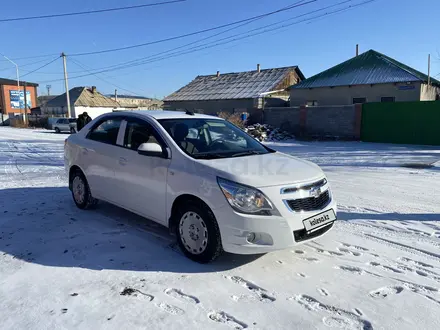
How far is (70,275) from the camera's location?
3.50 metres

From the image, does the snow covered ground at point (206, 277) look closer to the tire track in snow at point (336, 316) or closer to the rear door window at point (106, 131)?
the tire track in snow at point (336, 316)

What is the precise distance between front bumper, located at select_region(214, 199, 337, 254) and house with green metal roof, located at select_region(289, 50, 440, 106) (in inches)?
931

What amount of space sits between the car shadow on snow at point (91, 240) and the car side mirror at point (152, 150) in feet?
3.70

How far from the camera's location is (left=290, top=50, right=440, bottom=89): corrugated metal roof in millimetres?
23828

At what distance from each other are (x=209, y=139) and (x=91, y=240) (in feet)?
6.48

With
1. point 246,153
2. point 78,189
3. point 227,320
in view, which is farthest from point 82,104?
point 227,320

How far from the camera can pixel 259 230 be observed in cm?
334

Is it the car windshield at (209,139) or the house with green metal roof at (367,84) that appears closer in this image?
the car windshield at (209,139)

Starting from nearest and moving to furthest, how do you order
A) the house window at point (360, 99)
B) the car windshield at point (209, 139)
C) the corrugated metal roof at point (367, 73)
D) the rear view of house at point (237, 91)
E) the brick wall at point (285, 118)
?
1. the car windshield at point (209, 139)
2. the brick wall at point (285, 118)
3. the corrugated metal roof at point (367, 73)
4. the house window at point (360, 99)
5. the rear view of house at point (237, 91)

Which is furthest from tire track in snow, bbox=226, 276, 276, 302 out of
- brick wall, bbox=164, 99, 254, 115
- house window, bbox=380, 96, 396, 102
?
brick wall, bbox=164, 99, 254, 115

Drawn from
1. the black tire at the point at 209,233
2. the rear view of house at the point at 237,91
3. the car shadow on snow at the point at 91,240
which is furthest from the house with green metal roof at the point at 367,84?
the black tire at the point at 209,233

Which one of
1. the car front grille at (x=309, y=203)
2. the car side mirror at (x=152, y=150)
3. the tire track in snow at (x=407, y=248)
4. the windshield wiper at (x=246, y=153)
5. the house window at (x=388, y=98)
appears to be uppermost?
the house window at (x=388, y=98)

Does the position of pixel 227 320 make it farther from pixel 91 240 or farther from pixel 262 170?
pixel 91 240

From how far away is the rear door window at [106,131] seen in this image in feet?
16.3
